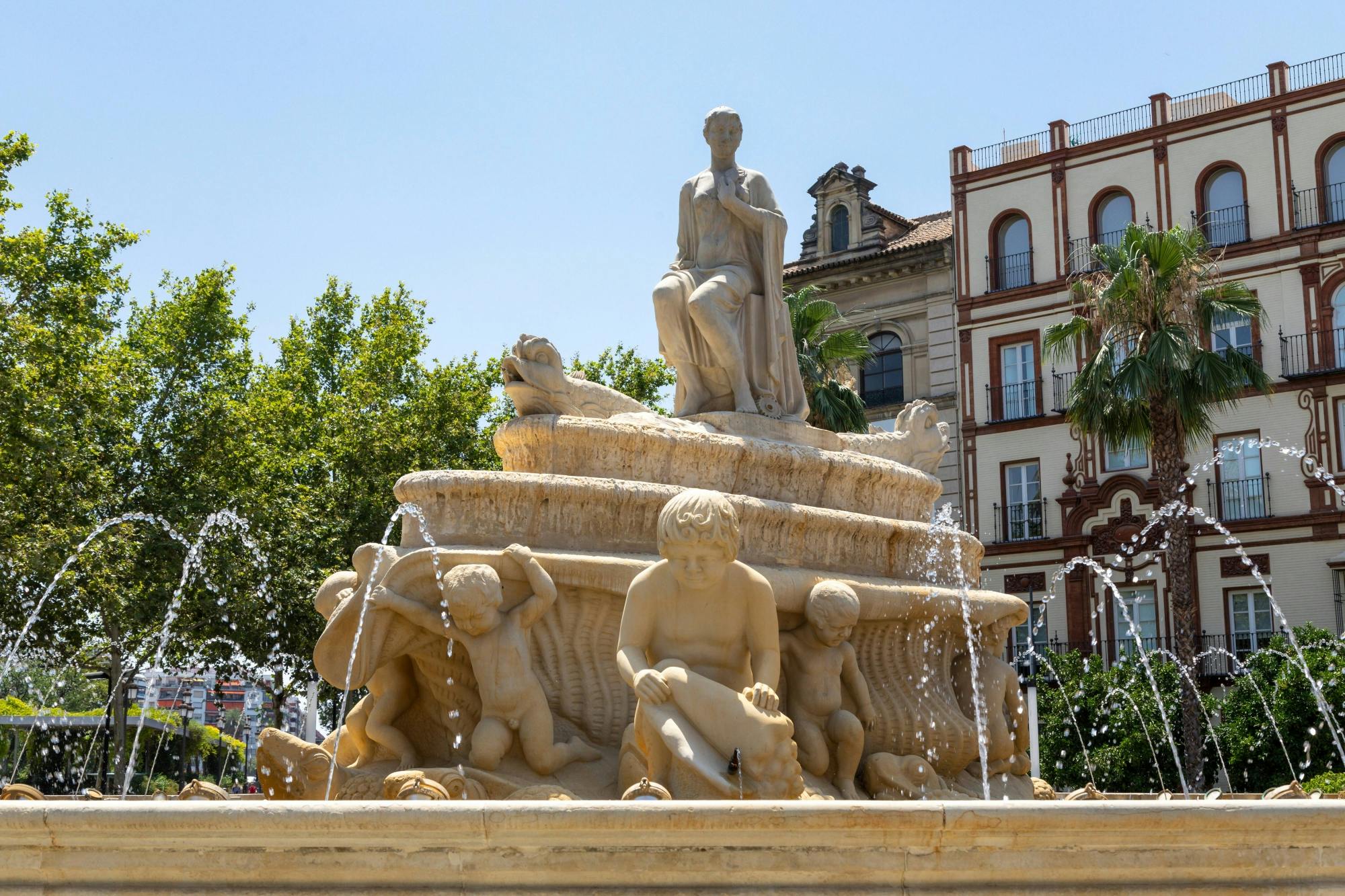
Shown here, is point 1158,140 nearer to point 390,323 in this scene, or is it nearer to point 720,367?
point 390,323

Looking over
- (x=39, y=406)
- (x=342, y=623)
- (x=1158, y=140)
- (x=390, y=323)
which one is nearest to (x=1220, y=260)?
(x=1158, y=140)

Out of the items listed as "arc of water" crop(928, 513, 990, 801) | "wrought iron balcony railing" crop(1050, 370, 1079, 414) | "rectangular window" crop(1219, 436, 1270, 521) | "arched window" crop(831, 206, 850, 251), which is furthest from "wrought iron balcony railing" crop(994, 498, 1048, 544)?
"arc of water" crop(928, 513, 990, 801)

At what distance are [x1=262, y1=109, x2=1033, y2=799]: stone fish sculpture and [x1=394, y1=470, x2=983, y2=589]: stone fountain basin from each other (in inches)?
0.5

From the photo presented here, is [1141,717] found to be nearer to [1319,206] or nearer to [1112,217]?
[1319,206]

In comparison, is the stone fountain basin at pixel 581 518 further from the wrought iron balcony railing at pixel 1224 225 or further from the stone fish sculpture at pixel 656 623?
the wrought iron balcony railing at pixel 1224 225

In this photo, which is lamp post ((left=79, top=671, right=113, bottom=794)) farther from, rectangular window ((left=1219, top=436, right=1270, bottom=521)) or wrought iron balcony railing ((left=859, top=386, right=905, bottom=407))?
rectangular window ((left=1219, top=436, right=1270, bottom=521))

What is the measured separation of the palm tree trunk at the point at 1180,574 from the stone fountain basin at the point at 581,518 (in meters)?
15.1

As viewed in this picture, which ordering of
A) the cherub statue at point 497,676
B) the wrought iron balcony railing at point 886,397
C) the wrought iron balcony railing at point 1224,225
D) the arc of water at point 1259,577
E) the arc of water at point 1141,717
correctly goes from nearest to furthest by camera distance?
the cherub statue at point 497,676, the arc of water at point 1259,577, the arc of water at point 1141,717, the wrought iron balcony railing at point 1224,225, the wrought iron balcony railing at point 886,397

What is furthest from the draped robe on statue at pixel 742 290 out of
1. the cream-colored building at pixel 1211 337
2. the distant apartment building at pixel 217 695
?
the cream-colored building at pixel 1211 337

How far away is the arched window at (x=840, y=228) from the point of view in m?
41.3

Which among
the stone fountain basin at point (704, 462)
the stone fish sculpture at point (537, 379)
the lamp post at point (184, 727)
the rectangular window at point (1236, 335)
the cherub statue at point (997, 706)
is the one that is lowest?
the lamp post at point (184, 727)

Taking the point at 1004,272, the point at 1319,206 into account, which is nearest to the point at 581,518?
the point at 1319,206

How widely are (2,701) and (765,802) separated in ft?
130

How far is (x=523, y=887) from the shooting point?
13.6 feet
